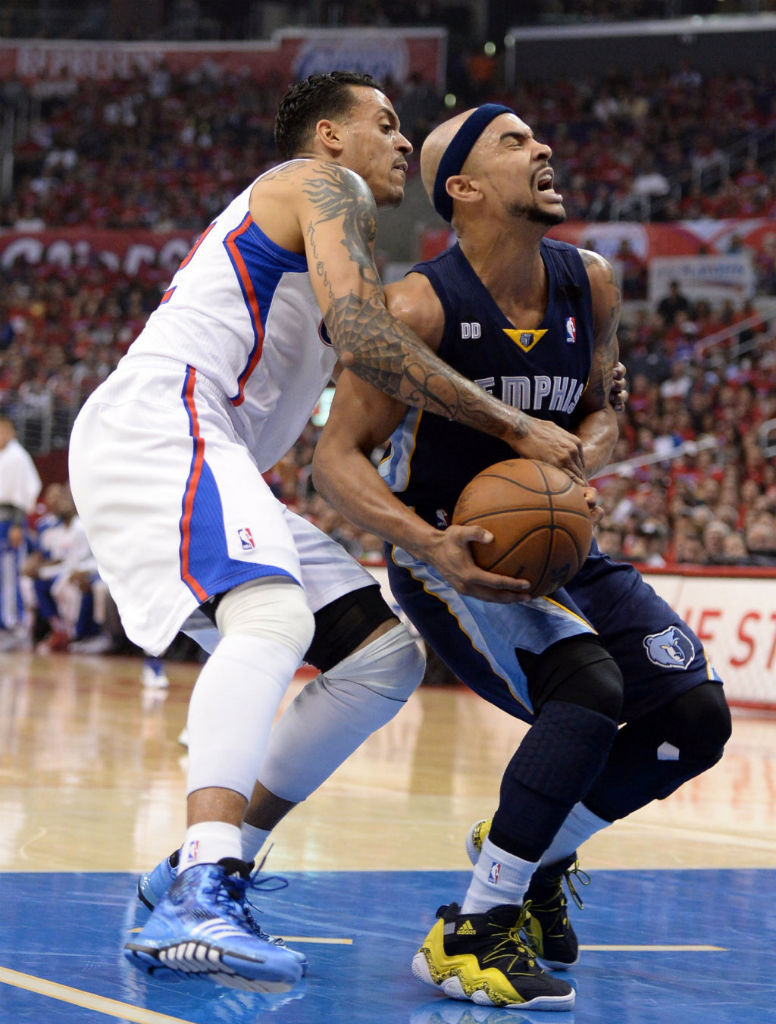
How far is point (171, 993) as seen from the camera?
10.0 ft

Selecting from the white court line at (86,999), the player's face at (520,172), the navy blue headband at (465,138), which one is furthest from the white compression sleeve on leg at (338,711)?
the navy blue headband at (465,138)

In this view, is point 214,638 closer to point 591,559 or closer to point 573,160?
point 591,559

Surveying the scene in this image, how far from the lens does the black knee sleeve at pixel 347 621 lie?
3506 millimetres

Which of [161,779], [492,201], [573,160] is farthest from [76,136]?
[492,201]

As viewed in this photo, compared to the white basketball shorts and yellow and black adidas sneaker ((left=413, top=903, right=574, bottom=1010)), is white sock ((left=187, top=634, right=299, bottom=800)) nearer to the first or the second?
the white basketball shorts

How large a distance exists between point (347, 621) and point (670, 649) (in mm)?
854

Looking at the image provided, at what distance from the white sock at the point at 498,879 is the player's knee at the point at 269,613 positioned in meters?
0.70

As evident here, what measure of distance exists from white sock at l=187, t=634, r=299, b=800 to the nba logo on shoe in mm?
197

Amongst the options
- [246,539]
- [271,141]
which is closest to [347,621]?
[246,539]

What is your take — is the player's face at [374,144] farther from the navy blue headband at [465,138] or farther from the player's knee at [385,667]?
the player's knee at [385,667]

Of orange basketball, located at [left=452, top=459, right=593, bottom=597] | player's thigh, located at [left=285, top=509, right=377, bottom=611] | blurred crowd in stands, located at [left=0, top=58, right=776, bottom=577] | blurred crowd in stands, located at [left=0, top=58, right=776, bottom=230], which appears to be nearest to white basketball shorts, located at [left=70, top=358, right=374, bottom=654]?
player's thigh, located at [left=285, top=509, right=377, bottom=611]

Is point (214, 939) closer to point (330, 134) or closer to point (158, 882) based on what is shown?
point (158, 882)

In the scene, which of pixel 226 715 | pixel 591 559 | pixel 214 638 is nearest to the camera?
pixel 226 715

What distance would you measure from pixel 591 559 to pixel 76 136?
29897 millimetres
